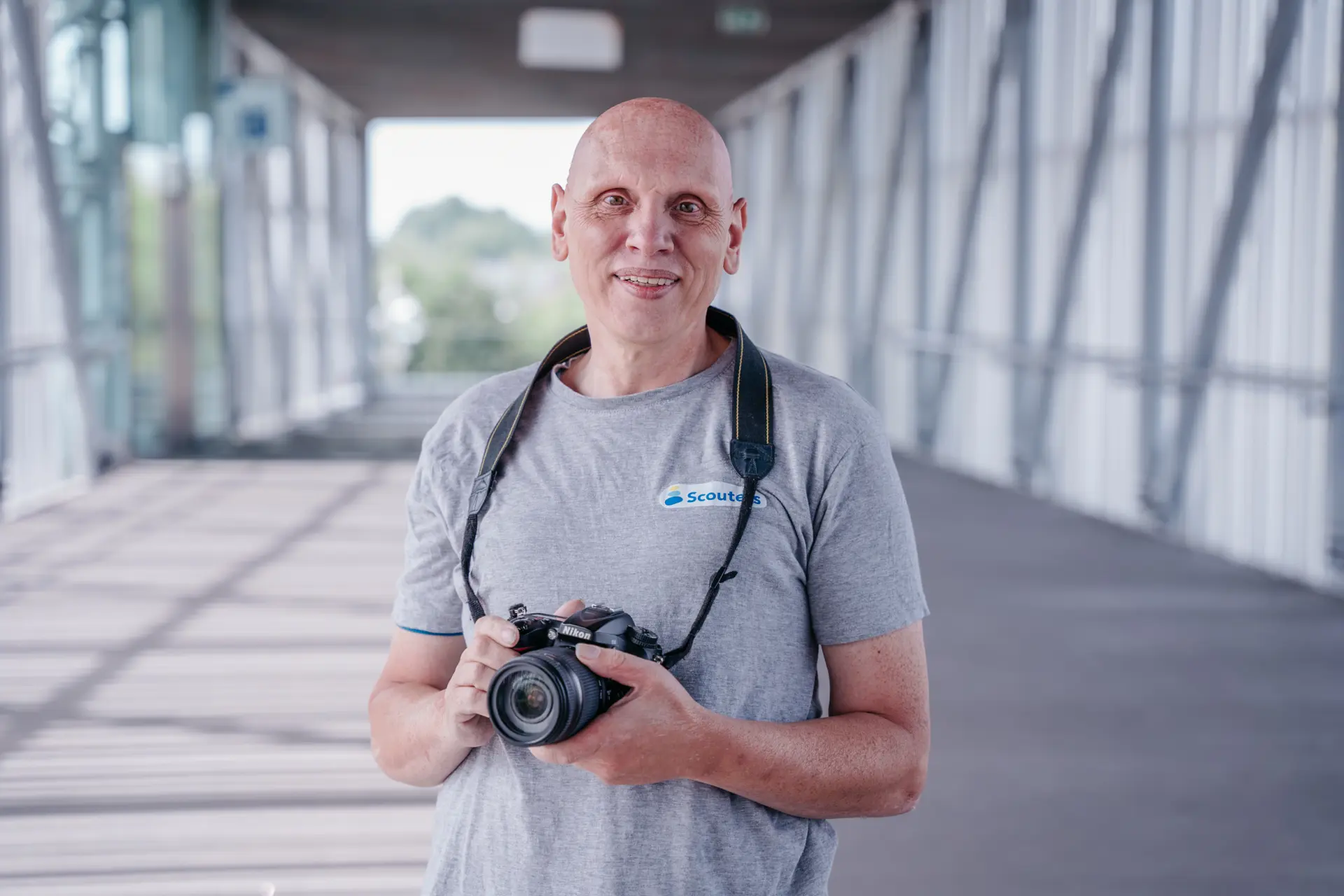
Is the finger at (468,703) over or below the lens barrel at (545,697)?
below

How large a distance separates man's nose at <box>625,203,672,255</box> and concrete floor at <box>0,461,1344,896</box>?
7.10ft

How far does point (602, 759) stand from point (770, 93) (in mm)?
22619

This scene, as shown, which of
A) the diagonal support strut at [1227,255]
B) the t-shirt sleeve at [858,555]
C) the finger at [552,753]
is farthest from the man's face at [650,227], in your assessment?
the diagonal support strut at [1227,255]

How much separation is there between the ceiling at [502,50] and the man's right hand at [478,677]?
38.0 feet

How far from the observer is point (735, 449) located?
1.64 meters

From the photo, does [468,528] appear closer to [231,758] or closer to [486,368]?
[231,758]

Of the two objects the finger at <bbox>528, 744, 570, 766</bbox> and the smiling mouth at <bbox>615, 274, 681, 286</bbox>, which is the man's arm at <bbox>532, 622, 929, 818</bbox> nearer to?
the finger at <bbox>528, 744, 570, 766</bbox>

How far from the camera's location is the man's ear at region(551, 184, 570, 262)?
1.85 m

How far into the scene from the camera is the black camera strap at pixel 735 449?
5.29 ft

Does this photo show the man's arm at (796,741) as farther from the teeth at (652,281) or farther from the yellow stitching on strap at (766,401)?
the teeth at (652,281)

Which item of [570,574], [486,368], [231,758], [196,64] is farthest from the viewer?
[486,368]

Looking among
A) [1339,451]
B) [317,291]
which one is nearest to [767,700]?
[1339,451]

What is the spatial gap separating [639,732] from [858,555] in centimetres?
32

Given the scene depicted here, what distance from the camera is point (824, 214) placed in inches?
760
